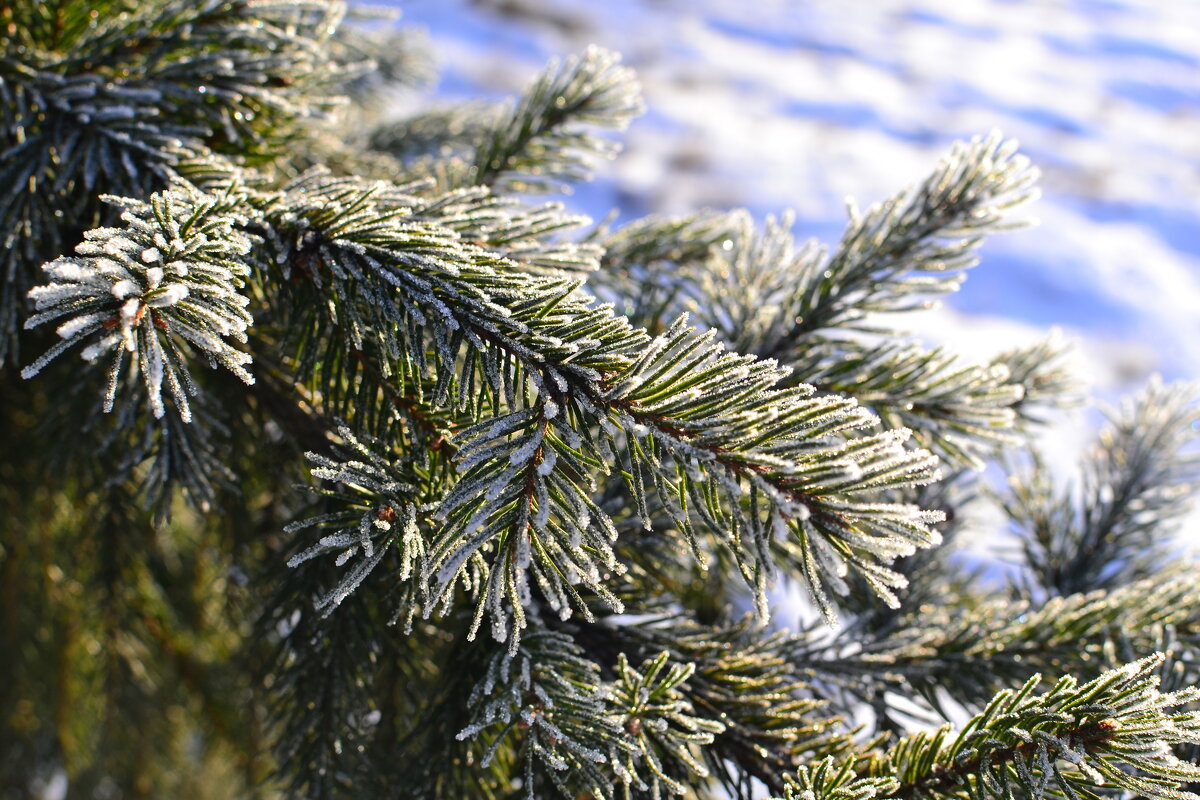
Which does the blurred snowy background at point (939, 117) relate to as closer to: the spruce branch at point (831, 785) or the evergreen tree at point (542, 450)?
the evergreen tree at point (542, 450)

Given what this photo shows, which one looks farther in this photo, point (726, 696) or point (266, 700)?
point (266, 700)

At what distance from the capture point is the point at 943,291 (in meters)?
0.94

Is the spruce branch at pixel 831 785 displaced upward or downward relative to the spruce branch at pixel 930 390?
downward

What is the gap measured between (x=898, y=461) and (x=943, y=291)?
427 mm

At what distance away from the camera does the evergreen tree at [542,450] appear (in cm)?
62

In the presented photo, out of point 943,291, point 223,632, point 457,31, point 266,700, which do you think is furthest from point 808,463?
point 457,31

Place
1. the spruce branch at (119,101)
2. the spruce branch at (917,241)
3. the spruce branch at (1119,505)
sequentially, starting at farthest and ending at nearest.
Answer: the spruce branch at (1119,505)
the spruce branch at (917,241)
the spruce branch at (119,101)

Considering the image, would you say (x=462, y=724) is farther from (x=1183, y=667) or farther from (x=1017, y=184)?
(x=1017, y=184)

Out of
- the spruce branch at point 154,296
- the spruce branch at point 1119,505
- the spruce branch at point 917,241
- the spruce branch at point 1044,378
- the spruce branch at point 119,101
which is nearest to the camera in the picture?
the spruce branch at point 154,296

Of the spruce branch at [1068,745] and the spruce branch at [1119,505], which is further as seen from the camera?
the spruce branch at [1119,505]

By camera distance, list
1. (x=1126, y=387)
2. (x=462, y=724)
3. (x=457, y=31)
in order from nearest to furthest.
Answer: (x=462, y=724) → (x=1126, y=387) → (x=457, y=31)

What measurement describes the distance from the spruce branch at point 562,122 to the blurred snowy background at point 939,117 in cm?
412

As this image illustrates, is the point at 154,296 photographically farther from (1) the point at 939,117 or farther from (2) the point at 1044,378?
(1) the point at 939,117

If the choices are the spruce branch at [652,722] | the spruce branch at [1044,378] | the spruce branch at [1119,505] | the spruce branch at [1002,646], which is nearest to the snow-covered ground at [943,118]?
the spruce branch at [1119,505]
